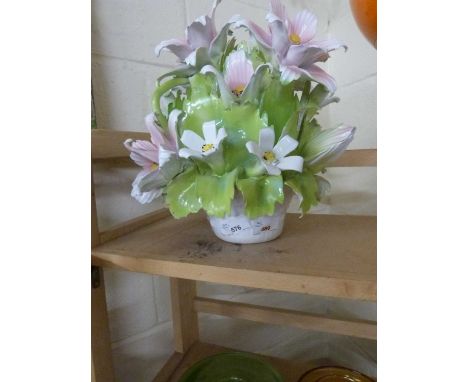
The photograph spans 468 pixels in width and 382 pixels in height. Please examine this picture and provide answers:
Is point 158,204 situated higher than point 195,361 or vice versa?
point 158,204

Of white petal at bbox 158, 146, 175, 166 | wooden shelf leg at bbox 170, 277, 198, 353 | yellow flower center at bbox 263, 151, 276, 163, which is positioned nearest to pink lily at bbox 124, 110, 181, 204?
white petal at bbox 158, 146, 175, 166

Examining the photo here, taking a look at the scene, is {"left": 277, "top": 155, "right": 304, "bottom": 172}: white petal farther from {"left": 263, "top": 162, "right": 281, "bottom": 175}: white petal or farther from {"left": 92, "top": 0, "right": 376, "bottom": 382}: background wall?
{"left": 92, "top": 0, "right": 376, "bottom": 382}: background wall

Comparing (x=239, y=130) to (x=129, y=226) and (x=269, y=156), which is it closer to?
(x=269, y=156)

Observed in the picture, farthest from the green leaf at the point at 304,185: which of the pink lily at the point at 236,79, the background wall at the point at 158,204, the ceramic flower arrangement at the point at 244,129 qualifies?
the background wall at the point at 158,204

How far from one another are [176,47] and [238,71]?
9 centimetres

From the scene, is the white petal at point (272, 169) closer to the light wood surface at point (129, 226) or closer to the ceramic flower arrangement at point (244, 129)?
the ceramic flower arrangement at point (244, 129)

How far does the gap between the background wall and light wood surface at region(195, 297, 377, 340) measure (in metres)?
0.11

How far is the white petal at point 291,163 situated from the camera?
1.18 ft

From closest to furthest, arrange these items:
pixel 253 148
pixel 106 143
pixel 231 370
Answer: pixel 253 148
pixel 106 143
pixel 231 370

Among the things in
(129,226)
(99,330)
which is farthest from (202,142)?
Answer: (99,330)

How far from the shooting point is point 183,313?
2.46 feet
